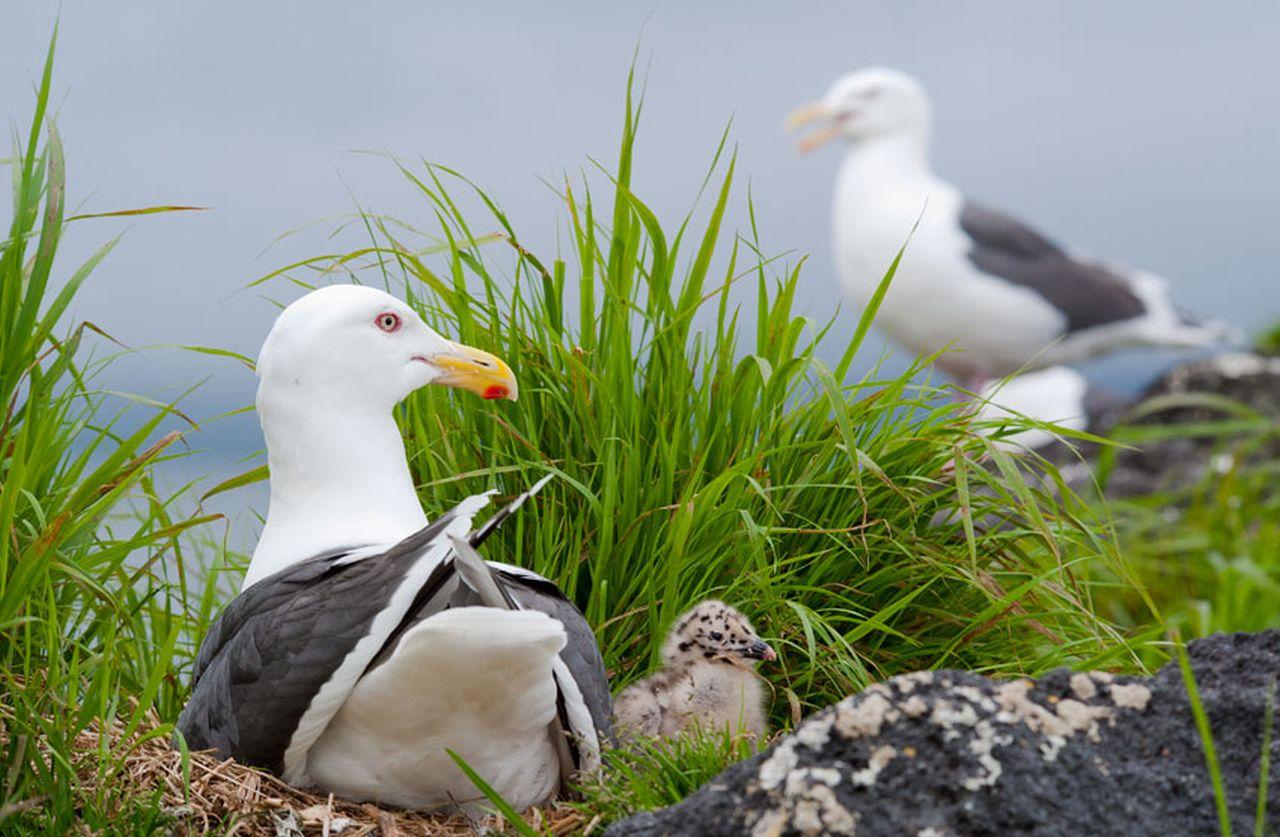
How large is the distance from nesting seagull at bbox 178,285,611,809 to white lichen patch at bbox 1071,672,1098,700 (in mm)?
960

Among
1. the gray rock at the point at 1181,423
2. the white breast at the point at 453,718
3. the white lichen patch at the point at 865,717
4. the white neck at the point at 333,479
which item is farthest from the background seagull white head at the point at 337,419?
the gray rock at the point at 1181,423

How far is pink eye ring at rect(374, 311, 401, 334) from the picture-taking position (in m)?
4.09

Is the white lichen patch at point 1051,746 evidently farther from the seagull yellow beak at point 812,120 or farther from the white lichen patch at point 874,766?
the seagull yellow beak at point 812,120

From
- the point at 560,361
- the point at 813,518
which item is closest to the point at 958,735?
the point at 813,518

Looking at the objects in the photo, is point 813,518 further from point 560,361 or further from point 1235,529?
point 1235,529

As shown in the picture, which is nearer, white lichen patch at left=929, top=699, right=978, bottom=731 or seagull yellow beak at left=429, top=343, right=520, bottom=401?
white lichen patch at left=929, top=699, right=978, bottom=731

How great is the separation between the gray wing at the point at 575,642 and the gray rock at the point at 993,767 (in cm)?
71

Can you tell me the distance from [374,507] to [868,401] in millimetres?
1463

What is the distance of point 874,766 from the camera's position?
2.68 m

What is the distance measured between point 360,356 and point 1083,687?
2.02 metres

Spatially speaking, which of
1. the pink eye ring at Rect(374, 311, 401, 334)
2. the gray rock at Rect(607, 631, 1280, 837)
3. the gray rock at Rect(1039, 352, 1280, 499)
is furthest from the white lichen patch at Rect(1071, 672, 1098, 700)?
the gray rock at Rect(1039, 352, 1280, 499)

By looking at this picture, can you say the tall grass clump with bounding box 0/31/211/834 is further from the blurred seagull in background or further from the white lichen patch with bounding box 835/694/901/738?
the blurred seagull in background

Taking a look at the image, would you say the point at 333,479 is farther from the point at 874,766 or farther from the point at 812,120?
the point at 812,120

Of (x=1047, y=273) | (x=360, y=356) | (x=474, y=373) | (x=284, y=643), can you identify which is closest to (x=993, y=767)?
(x=284, y=643)
